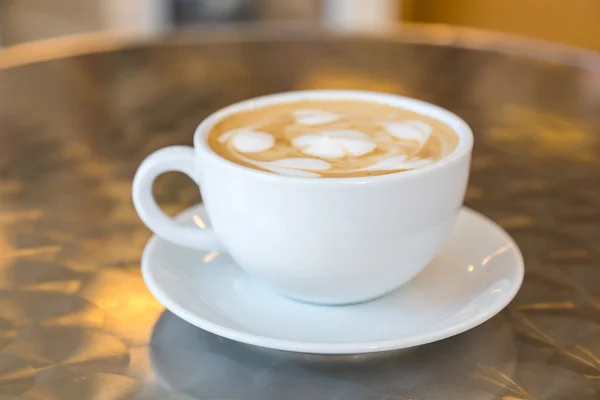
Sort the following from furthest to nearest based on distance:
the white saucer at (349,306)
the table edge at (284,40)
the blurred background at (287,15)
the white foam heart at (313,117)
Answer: the blurred background at (287,15), the table edge at (284,40), the white foam heart at (313,117), the white saucer at (349,306)

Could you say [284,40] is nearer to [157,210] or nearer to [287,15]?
[157,210]

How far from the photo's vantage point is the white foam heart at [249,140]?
48 cm

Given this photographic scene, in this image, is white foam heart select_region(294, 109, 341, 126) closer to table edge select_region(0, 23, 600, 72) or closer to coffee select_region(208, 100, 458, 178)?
coffee select_region(208, 100, 458, 178)

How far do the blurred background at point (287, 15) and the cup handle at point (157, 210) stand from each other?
1337 mm

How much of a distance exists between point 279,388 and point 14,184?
1.30 feet

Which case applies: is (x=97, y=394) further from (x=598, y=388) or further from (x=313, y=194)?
(x=598, y=388)

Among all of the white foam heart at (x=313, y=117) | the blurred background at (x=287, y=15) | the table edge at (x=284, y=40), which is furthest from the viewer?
the blurred background at (x=287, y=15)

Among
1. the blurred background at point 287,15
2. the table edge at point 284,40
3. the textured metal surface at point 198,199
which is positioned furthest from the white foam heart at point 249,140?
the blurred background at point 287,15

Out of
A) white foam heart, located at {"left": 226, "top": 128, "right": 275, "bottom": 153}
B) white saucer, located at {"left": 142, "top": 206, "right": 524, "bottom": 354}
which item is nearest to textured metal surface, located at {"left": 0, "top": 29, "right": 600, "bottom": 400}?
white saucer, located at {"left": 142, "top": 206, "right": 524, "bottom": 354}

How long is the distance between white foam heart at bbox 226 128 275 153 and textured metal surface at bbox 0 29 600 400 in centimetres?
12

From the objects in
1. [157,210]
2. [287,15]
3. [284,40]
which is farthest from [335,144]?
[287,15]

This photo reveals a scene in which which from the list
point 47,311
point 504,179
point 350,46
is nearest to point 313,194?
point 47,311

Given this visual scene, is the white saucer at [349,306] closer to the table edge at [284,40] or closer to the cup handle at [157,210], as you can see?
the cup handle at [157,210]

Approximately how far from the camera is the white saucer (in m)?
0.41
